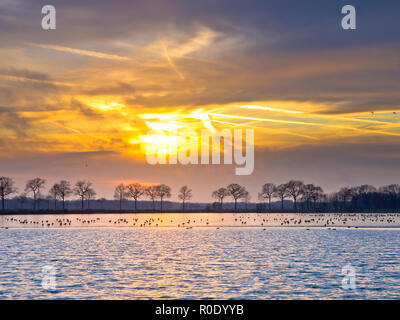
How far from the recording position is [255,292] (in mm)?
36594

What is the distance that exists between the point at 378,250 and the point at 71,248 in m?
46.5

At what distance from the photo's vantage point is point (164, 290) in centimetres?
3784
